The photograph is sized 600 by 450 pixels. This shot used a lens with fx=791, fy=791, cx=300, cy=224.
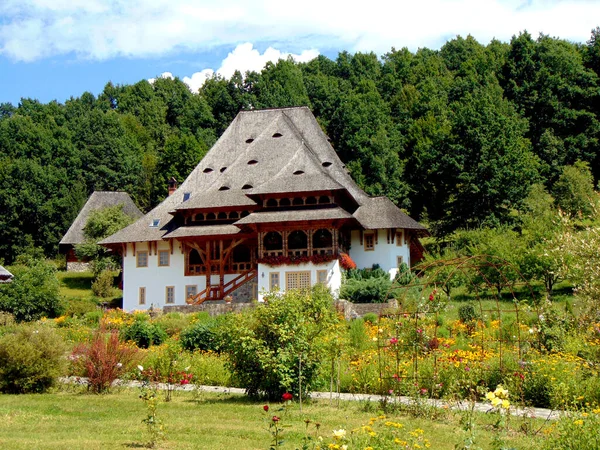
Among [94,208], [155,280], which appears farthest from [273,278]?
[94,208]

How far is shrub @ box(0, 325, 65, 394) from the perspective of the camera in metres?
17.5

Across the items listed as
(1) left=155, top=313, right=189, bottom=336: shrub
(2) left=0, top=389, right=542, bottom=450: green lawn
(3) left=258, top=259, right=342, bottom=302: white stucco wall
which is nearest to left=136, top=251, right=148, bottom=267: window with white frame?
(3) left=258, top=259, right=342, bottom=302: white stucco wall

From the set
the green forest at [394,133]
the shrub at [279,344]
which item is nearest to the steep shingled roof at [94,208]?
the green forest at [394,133]

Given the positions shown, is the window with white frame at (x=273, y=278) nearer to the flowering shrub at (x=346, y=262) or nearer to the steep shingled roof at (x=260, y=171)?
the steep shingled roof at (x=260, y=171)

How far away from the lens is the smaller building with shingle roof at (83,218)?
193 ft

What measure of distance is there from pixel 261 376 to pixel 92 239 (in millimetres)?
40640

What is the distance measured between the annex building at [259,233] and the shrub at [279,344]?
64.3 ft

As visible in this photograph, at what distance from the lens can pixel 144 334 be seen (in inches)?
1041

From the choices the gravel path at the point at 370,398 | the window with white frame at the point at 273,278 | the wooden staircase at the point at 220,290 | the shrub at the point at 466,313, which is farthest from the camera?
the wooden staircase at the point at 220,290

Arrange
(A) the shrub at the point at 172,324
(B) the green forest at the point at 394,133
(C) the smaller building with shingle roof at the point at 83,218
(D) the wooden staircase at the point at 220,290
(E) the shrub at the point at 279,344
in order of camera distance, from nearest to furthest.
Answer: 1. (E) the shrub at the point at 279,344
2. (A) the shrub at the point at 172,324
3. (D) the wooden staircase at the point at 220,290
4. (B) the green forest at the point at 394,133
5. (C) the smaller building with shingle roof at the point at 83,218

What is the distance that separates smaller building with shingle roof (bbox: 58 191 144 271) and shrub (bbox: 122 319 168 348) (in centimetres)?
3227

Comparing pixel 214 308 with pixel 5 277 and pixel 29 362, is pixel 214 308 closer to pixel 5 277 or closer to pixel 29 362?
pixel 5 277

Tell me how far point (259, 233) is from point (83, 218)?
26.2 metres

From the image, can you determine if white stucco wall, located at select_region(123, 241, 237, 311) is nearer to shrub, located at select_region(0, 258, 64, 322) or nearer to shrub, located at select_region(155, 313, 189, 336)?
shrub, located at select_region(0, 258, 64, 322)
